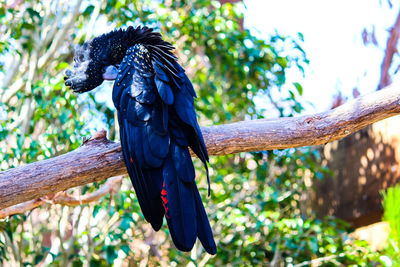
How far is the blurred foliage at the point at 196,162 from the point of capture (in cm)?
234

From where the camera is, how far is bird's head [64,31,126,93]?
6.41 feet

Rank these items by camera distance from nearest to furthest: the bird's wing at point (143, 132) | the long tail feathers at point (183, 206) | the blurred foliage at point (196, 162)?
the long tail feathers at point (183, 206) → the bird's wing at point (143, 132) → the blurred foliage at point (196, 162)

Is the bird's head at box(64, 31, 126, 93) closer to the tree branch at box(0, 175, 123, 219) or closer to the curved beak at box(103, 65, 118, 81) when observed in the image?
the curved beak at box(103, 65, 118, 81)

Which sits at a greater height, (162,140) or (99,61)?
(99,61)

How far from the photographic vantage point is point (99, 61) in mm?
1955

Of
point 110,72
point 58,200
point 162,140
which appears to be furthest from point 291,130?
point 58,200

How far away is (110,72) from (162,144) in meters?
0.60

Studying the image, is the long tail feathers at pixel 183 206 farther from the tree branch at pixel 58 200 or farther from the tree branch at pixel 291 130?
the tree branch at pixel 58 200

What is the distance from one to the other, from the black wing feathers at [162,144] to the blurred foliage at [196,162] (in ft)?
2.15

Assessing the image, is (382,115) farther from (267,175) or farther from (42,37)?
(42,37)


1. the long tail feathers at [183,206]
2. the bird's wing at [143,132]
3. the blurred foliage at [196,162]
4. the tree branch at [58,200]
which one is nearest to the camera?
the long tail feathers at [183,206]

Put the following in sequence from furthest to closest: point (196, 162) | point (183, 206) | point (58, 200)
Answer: point (196, 162) < point (58, 200) < point (183, 206)

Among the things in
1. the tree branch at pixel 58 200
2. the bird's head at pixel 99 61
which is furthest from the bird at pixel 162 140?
the tree branch at pixel 58 200

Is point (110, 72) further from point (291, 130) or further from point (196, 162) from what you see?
point (196, 162)
